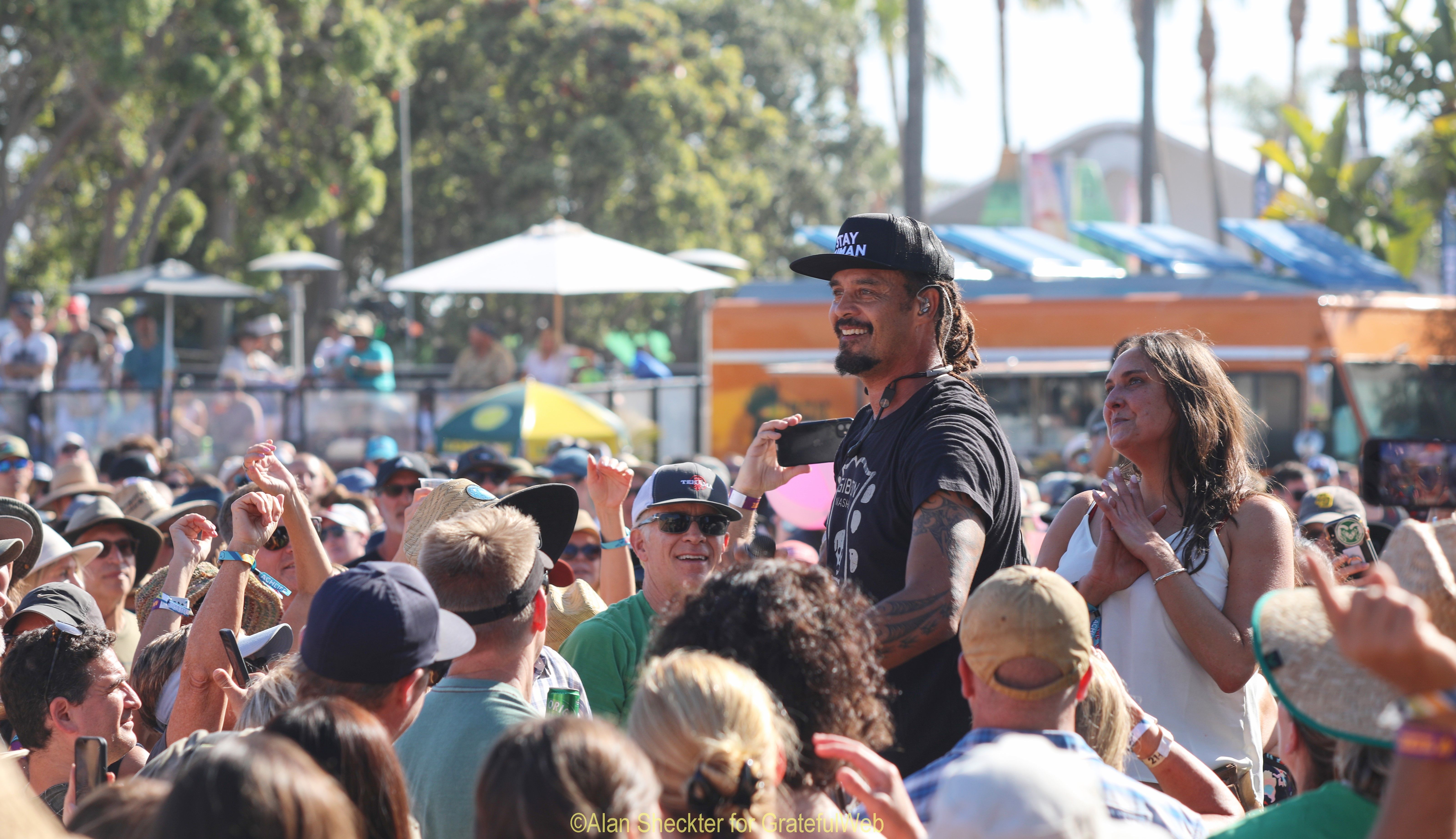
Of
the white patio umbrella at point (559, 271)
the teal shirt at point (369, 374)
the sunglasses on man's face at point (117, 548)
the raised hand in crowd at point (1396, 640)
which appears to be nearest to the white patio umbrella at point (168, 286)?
the teal shirt at point (369, 374)

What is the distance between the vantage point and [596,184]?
94.7 feet

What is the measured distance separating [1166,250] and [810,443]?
17279 millimetres

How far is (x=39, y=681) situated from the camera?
3.53 m

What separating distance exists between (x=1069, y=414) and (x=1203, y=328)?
155cm

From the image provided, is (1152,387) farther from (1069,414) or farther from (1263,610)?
(1069,414)

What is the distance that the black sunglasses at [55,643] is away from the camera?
11.6 feet

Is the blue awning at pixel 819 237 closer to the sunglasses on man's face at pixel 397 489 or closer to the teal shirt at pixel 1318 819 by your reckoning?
the sunglasses on man's face at pixel 397 489

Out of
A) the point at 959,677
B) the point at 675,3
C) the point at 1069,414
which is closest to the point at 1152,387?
the point at 959,677

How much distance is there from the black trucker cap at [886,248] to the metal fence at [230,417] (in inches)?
342

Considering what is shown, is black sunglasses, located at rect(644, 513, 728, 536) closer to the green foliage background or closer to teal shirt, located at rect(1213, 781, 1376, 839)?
teal shirt, located at rect(1213, 781, 1376, 839)

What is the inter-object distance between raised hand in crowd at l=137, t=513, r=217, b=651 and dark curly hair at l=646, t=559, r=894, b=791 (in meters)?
2.30

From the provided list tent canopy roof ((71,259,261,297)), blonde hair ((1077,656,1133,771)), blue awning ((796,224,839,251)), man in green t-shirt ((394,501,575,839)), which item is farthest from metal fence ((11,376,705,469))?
blonde hair ((1077,656,1133,771))

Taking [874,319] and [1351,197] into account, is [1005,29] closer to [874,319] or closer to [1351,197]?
[1351,197]

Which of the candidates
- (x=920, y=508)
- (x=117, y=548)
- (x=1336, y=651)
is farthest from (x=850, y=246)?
(x=117, y=548)
